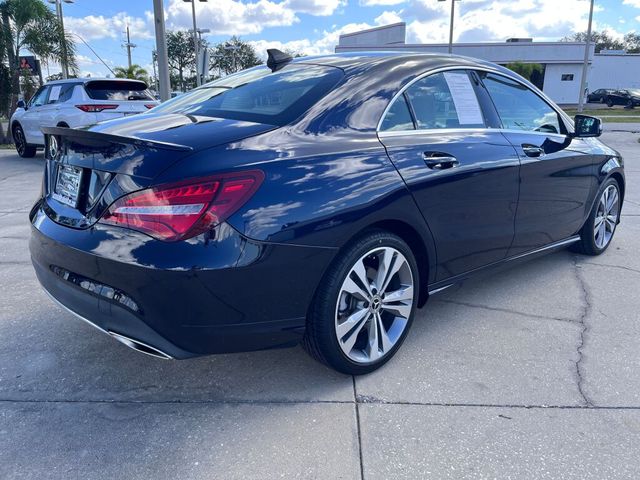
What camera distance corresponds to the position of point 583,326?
137 inches

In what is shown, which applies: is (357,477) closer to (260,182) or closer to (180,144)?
(260,182)

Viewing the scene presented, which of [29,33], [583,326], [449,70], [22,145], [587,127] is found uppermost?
[29,33]

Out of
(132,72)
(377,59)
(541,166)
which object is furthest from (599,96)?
(377,59)

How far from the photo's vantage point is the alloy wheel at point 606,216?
4.76m

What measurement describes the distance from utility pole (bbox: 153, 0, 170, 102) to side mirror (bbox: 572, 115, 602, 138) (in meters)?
8.54

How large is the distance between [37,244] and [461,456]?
2255 millimetres

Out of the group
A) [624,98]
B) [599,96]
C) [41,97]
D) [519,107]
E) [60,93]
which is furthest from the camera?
[599,96]

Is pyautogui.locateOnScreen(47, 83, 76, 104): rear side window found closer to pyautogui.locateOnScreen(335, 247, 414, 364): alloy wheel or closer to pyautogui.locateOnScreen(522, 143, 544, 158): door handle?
pyautogui.locateOnScreen(522, 143, 544, 158): door handle

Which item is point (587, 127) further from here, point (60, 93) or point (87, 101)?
point (60, 93)

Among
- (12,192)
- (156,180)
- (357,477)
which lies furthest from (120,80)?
(357,477)

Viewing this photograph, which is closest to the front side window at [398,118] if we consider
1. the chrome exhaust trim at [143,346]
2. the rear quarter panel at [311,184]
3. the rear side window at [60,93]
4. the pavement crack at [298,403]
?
the rear quarter panel at [311,184]

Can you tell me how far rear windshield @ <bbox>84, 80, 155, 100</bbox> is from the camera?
10.3m

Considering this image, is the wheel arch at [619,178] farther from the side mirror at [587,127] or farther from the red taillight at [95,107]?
the red taillight at [95,107]

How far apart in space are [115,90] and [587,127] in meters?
9.09
